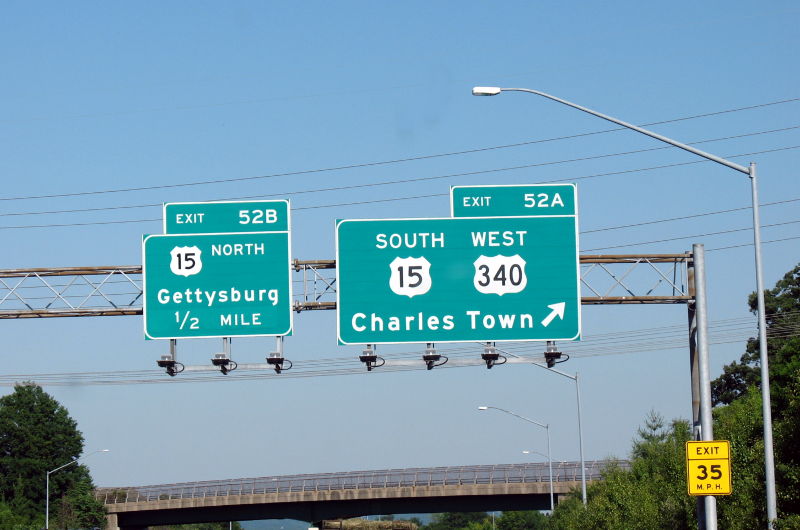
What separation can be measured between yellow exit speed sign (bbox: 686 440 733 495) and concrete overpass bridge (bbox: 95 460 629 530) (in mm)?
56736

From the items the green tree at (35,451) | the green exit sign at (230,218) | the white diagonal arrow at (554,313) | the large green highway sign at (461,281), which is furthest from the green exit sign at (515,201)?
the green tree at (35,451)

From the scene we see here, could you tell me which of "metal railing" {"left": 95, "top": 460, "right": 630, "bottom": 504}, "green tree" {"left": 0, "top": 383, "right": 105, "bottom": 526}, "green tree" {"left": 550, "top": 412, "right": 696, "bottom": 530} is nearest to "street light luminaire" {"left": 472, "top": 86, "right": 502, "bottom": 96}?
"green tree" {"left": 550, "top": 412, "right": 696, "bottom": 530}

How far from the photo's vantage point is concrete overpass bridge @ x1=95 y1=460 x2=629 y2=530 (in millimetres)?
88188

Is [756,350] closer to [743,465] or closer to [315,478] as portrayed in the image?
[315,478]

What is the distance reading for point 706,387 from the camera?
91.9ft

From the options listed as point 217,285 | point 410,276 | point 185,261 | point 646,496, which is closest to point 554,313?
point 410,276

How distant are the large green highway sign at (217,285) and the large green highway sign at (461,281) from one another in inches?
61.8

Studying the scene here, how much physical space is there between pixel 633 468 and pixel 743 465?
23.6 m

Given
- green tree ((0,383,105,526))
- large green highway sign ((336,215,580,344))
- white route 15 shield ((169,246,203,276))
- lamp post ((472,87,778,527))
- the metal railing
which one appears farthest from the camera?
green tree ((0,383,105,526))

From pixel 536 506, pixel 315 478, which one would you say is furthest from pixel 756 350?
pixel 315 478

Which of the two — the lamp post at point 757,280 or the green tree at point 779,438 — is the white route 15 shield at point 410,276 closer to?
the lamp post at point 757,280

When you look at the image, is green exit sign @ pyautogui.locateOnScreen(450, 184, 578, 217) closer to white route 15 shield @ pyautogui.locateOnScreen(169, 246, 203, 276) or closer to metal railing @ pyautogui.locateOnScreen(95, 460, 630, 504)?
white route 15 shield @ pyautogui.locateOnScreen(169, 246, 203, 276)

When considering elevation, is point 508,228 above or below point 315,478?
above

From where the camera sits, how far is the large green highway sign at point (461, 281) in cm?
2983
